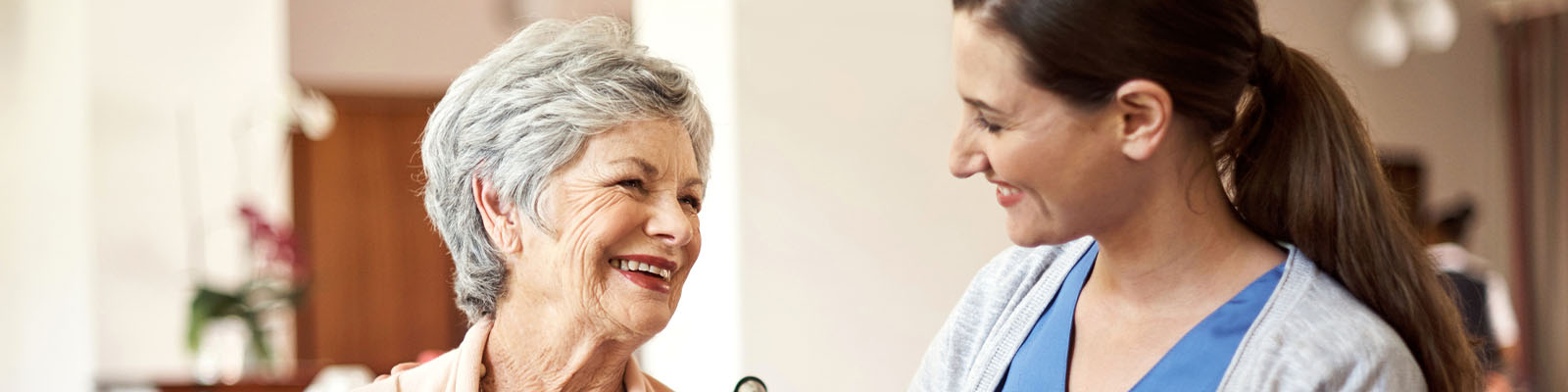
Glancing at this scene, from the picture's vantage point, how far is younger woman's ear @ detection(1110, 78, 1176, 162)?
4.33 feet

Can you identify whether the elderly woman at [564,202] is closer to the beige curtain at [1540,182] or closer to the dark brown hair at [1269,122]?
the dark brown hair at [1269,122]

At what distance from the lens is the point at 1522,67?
734 cm

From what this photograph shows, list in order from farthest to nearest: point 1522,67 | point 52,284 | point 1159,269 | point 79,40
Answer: point 1522,67 → point 52,284 → point 79,40 → point 1159,269

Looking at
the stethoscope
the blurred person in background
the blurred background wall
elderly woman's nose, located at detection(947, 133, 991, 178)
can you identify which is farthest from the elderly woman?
the blurred person in background

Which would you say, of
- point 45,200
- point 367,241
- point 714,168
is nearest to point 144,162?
point 45,200

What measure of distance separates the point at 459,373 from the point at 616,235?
242 mm

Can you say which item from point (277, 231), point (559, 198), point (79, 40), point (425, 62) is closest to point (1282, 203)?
point (559, 198)

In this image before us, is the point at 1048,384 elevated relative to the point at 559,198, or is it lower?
lower

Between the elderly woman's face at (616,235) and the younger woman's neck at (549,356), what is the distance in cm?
3

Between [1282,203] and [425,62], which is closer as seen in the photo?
[1282,203]

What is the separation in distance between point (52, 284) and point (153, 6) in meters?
1.34

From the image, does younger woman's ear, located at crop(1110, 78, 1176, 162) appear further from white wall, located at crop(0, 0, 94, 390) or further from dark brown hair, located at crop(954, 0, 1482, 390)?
white wall, located at crop(0, 0, 94, 390)

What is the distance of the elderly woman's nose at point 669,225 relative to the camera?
1.50 m

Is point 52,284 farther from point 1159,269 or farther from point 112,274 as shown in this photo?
point 1159,269
